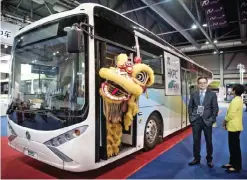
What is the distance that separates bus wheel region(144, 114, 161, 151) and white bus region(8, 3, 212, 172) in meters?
0.28

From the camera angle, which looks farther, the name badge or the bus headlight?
the name badge

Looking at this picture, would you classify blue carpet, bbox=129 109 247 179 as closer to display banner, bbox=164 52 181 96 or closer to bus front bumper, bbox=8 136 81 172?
bus front bumper, bbox=8 136 81 172

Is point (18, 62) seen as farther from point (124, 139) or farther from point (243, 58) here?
point (243, 58)

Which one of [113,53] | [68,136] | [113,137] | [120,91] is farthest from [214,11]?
[68,136]

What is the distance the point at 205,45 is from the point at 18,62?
16.8 metres

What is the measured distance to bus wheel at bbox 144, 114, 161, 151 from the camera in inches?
182

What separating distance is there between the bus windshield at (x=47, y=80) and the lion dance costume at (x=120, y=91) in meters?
0.39

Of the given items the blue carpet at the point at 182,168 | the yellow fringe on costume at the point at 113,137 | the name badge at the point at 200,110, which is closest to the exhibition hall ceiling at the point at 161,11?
the yellow fringe on costume at the point at 113,137

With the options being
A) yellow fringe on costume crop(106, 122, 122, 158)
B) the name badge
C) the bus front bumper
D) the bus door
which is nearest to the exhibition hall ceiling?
the bus door

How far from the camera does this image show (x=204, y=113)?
3.79 m

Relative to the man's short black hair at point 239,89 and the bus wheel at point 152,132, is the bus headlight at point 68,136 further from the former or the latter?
the man's short black hair at point 239,89

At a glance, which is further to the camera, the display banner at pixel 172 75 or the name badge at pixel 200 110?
the display banner at pixel 172 75

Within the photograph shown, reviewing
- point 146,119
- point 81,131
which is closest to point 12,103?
point 81,131

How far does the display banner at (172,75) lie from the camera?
5484mm
